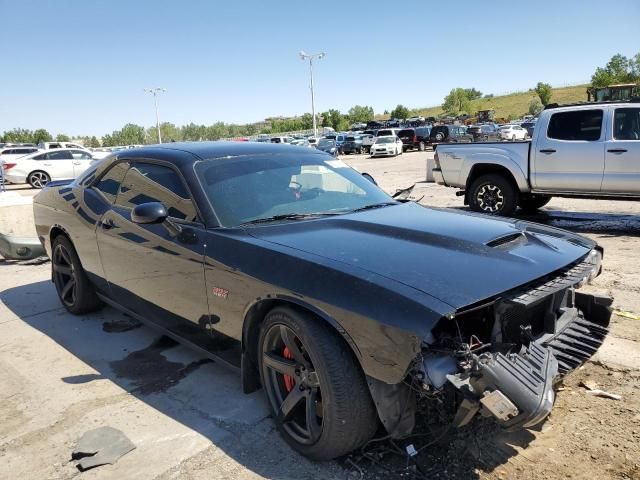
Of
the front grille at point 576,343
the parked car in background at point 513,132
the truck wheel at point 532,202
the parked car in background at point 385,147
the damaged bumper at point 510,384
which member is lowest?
the truck wheel at point 532,202

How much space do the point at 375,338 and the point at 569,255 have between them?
136 centimetres

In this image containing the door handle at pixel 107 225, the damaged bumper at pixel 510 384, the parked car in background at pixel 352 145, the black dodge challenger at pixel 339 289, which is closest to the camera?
the damaged bumper at pixel 510 384

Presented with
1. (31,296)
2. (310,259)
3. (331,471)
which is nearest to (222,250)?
(310,259)

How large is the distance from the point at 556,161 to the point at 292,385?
24.6 feet

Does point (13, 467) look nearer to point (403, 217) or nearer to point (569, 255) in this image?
point (403, 217)

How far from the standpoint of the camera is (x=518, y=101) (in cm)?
12669

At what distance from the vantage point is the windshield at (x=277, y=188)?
333 cm

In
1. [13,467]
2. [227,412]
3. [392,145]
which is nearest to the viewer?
[13,467]

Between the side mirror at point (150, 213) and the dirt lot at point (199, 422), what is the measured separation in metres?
1.19

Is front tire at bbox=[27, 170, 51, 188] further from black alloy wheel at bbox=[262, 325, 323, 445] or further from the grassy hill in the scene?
the grassy hill

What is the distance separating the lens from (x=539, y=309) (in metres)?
2.67

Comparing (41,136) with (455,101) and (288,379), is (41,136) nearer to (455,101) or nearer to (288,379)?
(455,101)

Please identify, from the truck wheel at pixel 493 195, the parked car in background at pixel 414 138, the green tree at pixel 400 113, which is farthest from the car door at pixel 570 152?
the green tree at pixel 400 113

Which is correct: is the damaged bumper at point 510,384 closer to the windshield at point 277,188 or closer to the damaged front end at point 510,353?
the damaged front end at point 510,353
